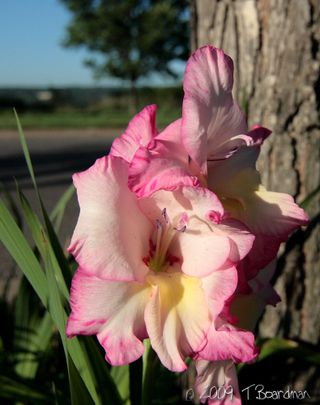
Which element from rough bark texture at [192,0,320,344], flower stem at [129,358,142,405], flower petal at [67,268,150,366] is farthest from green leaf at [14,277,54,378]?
flower petal at [67,268,150,366]

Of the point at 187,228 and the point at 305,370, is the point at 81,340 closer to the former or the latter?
the point at 187,228

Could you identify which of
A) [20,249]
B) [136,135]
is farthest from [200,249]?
[20,249]

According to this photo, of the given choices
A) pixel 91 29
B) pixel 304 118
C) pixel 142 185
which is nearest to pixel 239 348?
pixel 142 185

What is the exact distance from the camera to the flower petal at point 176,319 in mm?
547

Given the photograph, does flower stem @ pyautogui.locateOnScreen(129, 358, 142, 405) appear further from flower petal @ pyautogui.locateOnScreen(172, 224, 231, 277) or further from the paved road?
the paved road

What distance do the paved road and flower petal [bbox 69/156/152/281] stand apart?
91cm

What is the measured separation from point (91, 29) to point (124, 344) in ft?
60.6

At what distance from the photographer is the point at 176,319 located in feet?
1.85

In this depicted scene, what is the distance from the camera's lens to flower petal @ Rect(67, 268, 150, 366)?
1.77 ft

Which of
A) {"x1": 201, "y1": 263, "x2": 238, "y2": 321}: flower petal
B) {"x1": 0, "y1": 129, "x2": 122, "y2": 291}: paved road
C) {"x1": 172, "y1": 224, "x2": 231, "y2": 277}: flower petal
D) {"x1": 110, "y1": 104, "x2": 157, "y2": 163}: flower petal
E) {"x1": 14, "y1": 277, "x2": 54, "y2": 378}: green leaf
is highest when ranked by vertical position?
{"x1": 110, "y1": 104, "x2": 157, "y2": 163}: flower petal

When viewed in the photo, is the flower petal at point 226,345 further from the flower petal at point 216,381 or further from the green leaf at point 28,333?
the green leaf at point 28,333

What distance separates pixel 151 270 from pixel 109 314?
2.8 inches

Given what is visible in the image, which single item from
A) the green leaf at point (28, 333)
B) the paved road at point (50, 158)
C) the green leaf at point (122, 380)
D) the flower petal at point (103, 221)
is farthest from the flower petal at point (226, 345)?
the paved road at point (50, 158)

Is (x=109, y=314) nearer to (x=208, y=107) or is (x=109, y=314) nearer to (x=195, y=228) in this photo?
(x=195, y=228)
